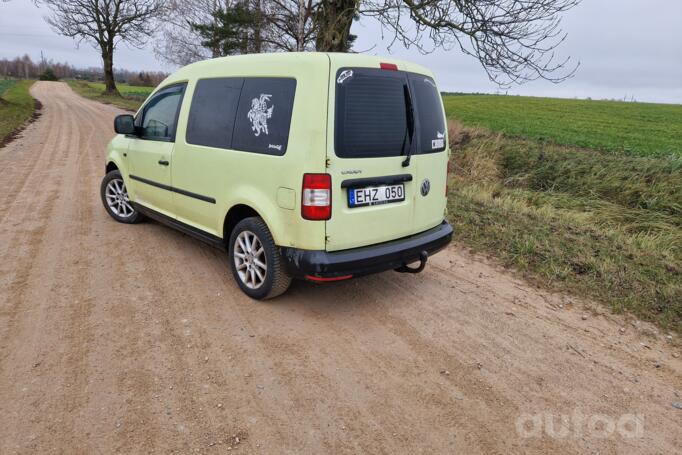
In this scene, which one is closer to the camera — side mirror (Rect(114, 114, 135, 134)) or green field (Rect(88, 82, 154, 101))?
side mirror (Rect(114, 114, 135, 134))

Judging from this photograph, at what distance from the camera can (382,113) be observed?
11.0 feet

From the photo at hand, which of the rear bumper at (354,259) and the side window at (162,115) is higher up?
the side window at (162,115)

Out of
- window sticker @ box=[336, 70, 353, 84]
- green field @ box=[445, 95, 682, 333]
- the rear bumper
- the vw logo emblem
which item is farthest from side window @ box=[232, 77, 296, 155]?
green field @ box=[445, 95, 682, 333]

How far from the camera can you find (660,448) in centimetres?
243

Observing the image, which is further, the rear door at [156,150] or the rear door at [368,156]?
the rear door at [156,150]

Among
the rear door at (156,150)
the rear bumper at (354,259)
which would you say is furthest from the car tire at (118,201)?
the rear bumper at (354,259)

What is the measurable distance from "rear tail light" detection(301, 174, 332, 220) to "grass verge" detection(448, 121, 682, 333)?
2580mm

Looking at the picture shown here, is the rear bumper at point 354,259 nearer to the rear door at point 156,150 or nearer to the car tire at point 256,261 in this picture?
the car tire at point 256,261

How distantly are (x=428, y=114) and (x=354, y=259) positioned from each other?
1.45 metres

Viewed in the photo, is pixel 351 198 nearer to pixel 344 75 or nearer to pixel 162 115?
pixel 344 75

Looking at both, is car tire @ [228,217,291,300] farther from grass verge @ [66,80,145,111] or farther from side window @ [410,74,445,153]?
grass verge @ [66,80,145,111]

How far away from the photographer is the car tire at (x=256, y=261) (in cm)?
351

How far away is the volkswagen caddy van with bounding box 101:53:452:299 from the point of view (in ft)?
10.3

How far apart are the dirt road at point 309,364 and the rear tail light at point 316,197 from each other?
93cm
